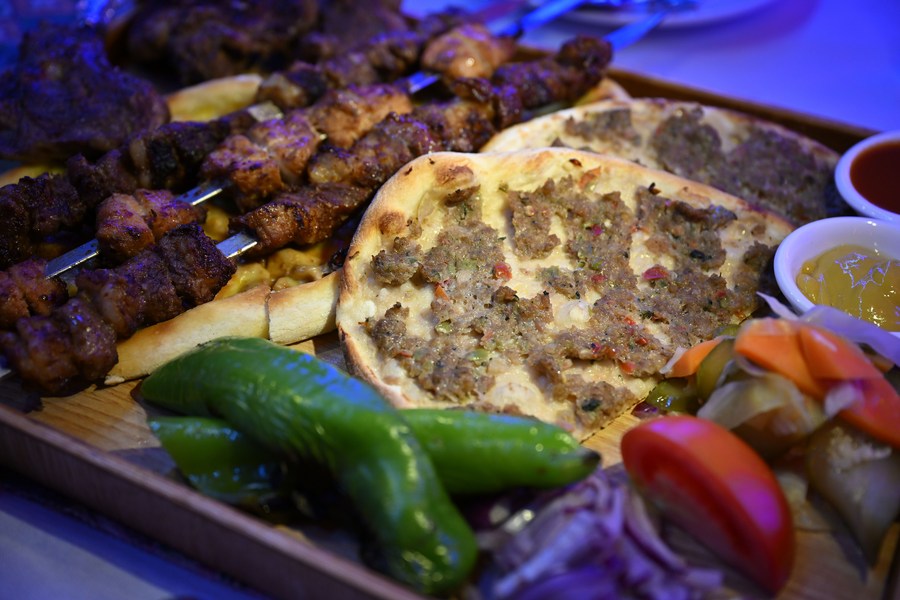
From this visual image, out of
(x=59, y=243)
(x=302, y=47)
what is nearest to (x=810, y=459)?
(x=59, y=243)

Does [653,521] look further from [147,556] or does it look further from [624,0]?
[624,0]

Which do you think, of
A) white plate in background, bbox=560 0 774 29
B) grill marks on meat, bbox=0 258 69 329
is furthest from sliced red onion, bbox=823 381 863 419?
white plate in background, bbox=560 0 774 29

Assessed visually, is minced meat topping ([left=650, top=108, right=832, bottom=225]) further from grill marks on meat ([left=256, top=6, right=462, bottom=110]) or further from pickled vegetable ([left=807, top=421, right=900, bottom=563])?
grill marks on meat ([left=256, top=6, right=462, bottom=110])

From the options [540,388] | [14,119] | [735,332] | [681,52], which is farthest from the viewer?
[681,52]

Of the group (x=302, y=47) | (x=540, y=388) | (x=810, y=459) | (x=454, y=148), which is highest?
(x=302, y=47)

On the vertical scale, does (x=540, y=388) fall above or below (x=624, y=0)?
below

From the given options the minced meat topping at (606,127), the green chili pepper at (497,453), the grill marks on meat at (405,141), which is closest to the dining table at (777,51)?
the grill marks on meat at (405,141)
